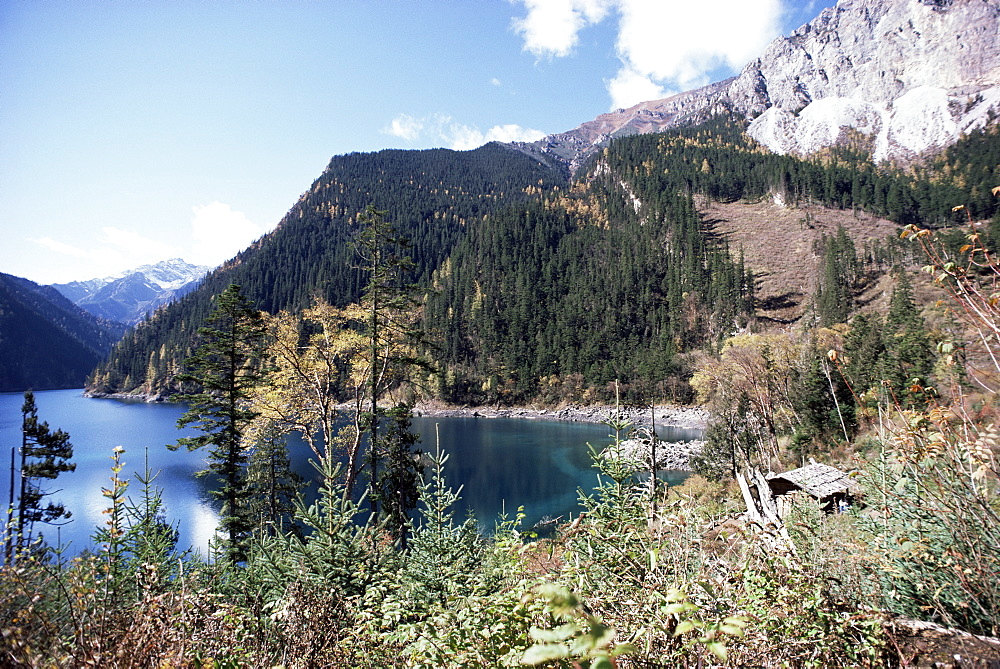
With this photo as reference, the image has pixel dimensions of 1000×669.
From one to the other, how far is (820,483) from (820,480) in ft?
2.70

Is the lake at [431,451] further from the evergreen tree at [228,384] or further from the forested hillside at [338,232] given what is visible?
the forested hillside at [338,232]

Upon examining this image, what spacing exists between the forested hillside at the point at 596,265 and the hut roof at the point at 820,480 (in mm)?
46295

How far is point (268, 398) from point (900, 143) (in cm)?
13726

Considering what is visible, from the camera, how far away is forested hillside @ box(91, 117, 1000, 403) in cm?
7006

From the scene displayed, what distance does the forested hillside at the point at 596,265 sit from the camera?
230 ft

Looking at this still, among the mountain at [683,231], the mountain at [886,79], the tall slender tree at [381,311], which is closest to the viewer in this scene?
the tall slender tree at [381,311]

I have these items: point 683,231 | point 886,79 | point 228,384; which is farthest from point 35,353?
point 886,79

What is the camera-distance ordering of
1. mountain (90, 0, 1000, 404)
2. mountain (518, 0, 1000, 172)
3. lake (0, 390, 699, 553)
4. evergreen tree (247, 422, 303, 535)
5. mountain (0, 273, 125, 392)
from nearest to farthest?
evergreen tree (247, 422, 303, 535), lake (0, 390, 699, 553), mountain (90, 0, 1000, 404), mountain (518, 0, 1000, 172), mountain (0, 273, 125, 392)

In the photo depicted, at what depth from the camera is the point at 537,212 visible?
110812 millimetres

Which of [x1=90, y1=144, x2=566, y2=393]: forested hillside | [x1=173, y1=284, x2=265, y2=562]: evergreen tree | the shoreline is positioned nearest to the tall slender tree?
[x1=173, y1=284, x2=265, y2=562]: evergreen tree

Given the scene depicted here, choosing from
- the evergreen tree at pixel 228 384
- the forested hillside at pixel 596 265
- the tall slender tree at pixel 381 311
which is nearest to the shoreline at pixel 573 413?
the forested hillside at pixel 596 265

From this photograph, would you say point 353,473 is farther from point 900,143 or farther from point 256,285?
point 900,143

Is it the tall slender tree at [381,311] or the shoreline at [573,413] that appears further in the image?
the shoreline at [573,413]

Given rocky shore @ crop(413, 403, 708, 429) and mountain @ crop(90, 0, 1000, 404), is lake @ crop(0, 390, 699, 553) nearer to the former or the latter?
rocky shore @ crop(413, 403, 708, 429)
